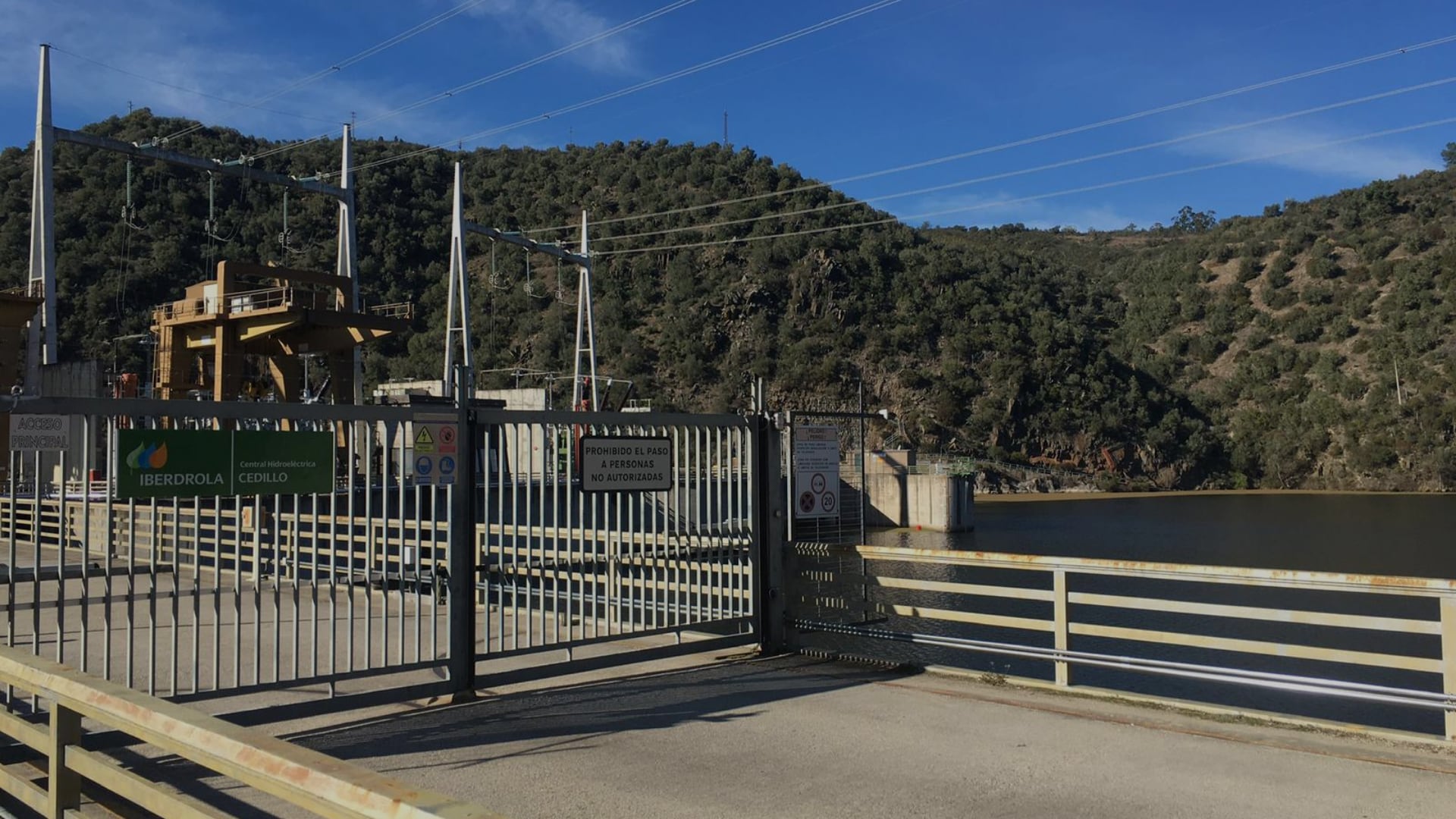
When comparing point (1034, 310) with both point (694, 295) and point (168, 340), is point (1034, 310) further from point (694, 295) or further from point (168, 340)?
point (168, 340)

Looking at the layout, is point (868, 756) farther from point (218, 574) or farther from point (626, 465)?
point (218, 574)

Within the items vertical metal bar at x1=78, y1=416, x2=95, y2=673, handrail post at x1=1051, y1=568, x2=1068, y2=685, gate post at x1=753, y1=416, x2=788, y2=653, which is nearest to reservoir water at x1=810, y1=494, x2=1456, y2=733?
gate post at x1=753, y1=416, x2=788, y2=653

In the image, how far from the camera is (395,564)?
13.4 metres

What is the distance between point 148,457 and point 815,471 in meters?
5.95

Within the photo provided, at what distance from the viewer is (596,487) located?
8.63m

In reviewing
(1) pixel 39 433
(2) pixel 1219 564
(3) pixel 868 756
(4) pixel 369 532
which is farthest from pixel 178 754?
(2) pixel 1219 564

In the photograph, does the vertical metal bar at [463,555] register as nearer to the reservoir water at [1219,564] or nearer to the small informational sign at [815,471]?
the small informational sign at [815,471]

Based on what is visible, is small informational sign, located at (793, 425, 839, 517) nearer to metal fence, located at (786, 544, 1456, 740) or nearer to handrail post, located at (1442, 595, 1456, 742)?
metal fence, located at (786, 544, 1456, 740)

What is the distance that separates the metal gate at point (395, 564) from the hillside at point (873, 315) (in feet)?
204

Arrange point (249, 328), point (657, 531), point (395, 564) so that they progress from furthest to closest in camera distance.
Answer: point (249, 328)
point (395, 564)
point (657, 531)

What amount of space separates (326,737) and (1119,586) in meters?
25.3

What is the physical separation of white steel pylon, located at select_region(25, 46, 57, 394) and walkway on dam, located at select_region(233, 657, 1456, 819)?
77.4 ft

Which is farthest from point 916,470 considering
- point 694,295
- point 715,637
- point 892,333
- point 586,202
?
point 586,202

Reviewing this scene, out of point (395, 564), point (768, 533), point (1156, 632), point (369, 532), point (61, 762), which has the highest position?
point (369, 532)
